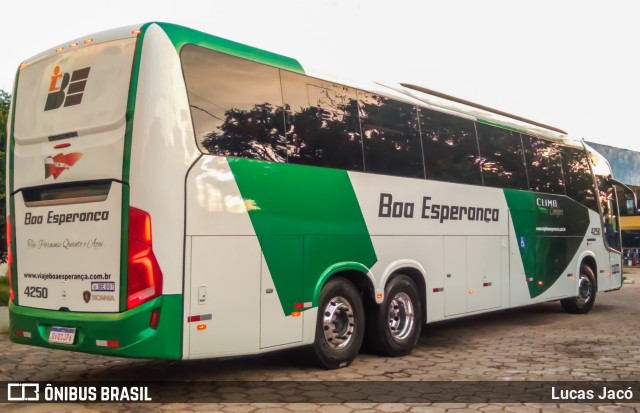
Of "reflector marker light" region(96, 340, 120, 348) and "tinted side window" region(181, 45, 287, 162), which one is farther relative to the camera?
"tinted side window" region(181, 45, 287, 162)

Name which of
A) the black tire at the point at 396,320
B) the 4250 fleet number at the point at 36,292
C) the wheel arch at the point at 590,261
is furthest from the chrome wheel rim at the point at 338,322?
the wheel arch at the point at 590,261

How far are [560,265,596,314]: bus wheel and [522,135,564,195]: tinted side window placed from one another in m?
1.93

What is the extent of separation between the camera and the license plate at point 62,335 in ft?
18.9

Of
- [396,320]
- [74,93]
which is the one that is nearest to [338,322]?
[396,320]

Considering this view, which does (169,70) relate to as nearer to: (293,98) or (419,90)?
(293,98)

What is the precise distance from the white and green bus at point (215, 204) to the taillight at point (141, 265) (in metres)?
0.01

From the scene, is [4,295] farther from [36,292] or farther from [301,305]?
[301,305]

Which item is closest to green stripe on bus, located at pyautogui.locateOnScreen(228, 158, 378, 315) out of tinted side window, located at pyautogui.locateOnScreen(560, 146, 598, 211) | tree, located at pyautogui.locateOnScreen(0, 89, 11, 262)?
tree, located at pyautogui.locateOnScreen(0, 89, 11, 262)

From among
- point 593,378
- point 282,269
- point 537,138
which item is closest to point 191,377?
point 282,269

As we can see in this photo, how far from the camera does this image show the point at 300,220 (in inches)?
266

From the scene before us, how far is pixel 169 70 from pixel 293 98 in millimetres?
1627

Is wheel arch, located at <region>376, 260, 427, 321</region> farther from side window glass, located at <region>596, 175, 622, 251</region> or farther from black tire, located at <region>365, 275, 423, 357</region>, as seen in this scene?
side window glass, located at <region>596, 175, 622, 251</region>

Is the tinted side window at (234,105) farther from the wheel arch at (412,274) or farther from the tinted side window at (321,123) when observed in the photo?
the wheel arch at (412,274)

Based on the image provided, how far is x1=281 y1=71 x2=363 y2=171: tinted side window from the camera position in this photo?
270 inches
